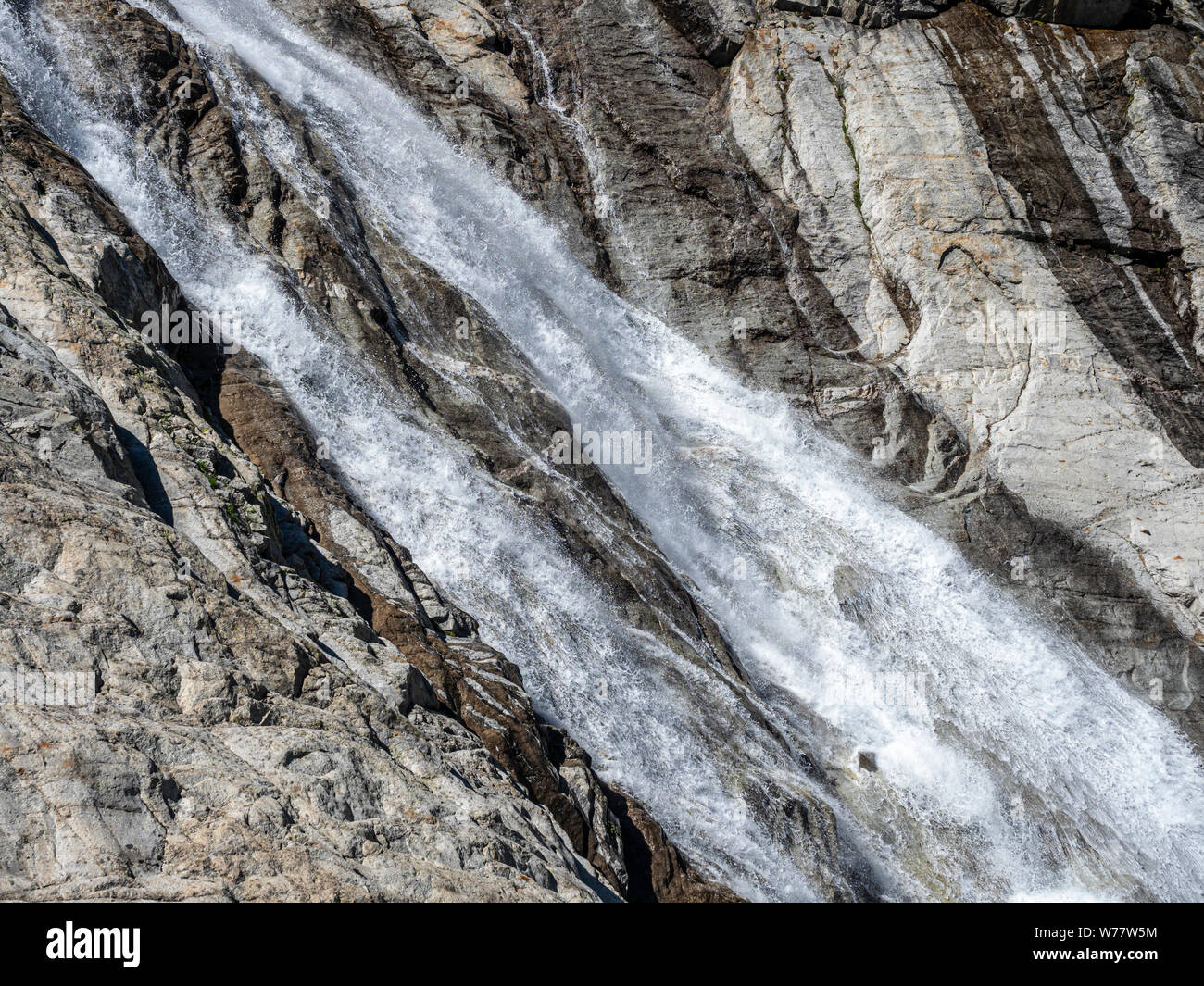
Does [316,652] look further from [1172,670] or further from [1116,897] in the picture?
[1172,670]

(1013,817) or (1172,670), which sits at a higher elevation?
(1172,670)

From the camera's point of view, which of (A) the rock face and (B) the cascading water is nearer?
(A) the rock face

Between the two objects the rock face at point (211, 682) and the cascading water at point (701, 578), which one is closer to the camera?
the rock face at point (211, 682)

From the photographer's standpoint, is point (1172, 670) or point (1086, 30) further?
point (1086, 30)

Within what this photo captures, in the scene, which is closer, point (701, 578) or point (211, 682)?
point (211, 682)

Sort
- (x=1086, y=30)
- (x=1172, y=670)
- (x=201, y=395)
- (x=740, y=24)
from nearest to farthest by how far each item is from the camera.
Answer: (x=201, y=395) < (x=1172, y=670) < (x=1086, y=30) < (x=740, y=24)

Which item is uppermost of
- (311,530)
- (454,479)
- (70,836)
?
(454,479)

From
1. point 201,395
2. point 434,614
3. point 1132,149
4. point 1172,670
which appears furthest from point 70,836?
point 1132,149

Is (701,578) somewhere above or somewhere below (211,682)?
above
